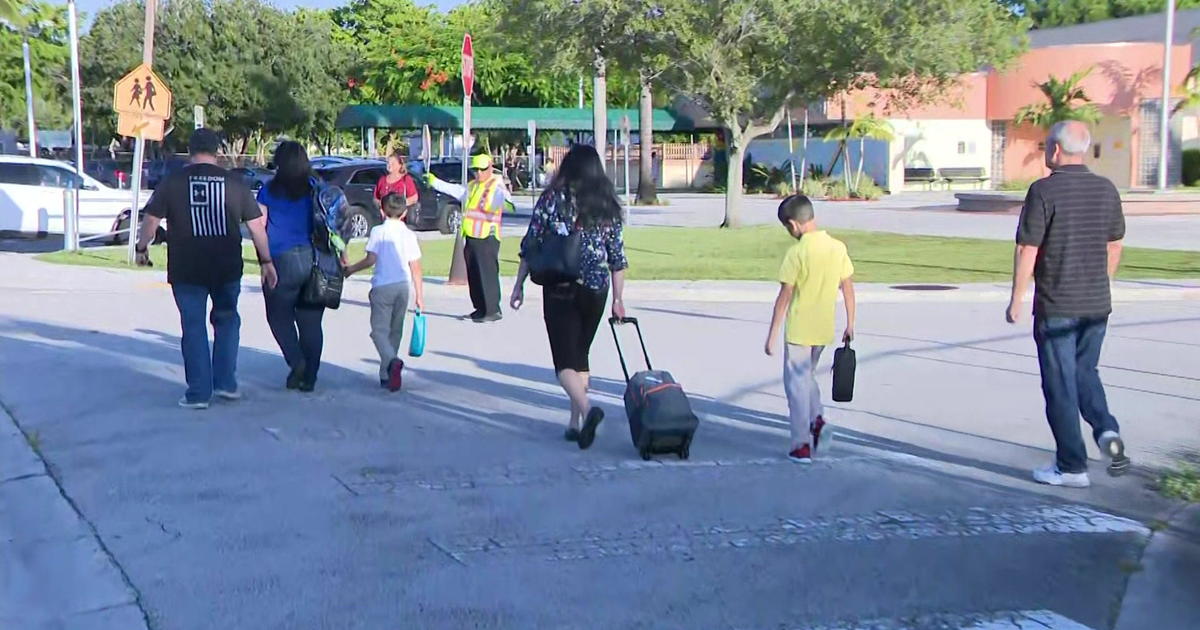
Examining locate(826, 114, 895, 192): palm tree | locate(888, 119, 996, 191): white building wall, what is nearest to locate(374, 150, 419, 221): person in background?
locate(826, 114, 895, 192): palm tree

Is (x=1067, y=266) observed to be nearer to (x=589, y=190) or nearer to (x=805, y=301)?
(x=805, y=301)

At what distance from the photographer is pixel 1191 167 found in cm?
4909

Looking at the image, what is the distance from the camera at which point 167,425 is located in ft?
28.3

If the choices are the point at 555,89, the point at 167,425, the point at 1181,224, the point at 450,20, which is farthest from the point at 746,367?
the point at 450,20

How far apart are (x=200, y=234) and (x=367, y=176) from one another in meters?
20.4

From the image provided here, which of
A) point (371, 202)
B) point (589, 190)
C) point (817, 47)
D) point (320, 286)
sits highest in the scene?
point (817, 47)

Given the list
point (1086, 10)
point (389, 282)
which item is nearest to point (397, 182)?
point (389, 282)

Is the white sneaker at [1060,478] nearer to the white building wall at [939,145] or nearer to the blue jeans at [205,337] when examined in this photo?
the blue jeans at [205,337]

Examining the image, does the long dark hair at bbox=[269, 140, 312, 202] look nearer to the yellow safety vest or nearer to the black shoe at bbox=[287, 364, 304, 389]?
the black shoe at bbox=[287, 364, 304, 389]

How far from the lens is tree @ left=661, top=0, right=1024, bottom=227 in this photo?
83.7ft

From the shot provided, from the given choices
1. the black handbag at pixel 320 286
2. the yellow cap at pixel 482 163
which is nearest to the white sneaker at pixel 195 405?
the black handbag at pixel 320 286

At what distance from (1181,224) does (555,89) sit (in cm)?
3951

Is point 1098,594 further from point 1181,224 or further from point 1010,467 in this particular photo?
point 1181,224

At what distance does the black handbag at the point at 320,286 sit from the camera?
956 cm
